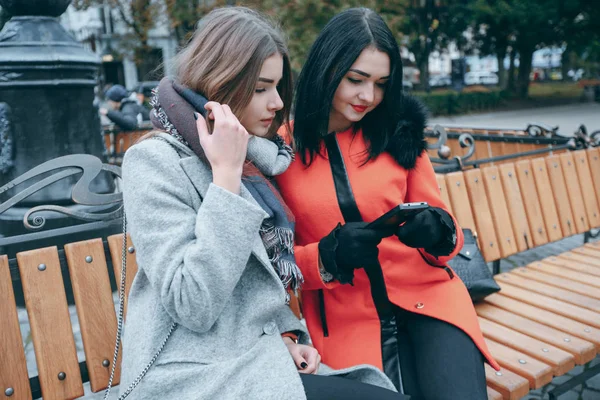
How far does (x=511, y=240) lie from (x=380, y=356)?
1.78m

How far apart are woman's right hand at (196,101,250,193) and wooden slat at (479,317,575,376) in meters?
1.65

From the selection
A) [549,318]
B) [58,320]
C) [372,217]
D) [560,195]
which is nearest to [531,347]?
[549,318]

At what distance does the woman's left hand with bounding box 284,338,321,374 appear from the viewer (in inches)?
75.0

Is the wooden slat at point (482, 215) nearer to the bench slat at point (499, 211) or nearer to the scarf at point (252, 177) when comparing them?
the bench slat at point (499, 211)

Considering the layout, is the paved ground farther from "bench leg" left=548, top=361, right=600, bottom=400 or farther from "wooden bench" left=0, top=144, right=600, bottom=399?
"bench leg" left=548, top=361, right=600, bottom=400

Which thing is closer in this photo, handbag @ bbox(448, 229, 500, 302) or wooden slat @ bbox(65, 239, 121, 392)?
wooden slat @ bbox(65, 239, 121, 392)

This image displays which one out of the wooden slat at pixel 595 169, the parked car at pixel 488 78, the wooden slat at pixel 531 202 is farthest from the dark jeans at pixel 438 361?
the parked car at pixel 488 78

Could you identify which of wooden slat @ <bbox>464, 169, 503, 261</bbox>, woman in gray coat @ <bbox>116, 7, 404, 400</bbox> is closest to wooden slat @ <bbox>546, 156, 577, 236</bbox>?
wooden slat @ <bbox>464, 169, 503, 261</bbox>

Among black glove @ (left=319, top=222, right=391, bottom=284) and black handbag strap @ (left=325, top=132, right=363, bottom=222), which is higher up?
black handbag strap @ (left=325, top=132, right=363, bottom=222)

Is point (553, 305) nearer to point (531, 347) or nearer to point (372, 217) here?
point (531, 347)

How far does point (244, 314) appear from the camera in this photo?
5.63ft

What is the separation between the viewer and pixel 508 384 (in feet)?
7.37

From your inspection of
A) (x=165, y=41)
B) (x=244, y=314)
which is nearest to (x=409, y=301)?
(x=244, y=314)

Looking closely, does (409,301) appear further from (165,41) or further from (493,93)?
(165,41)
